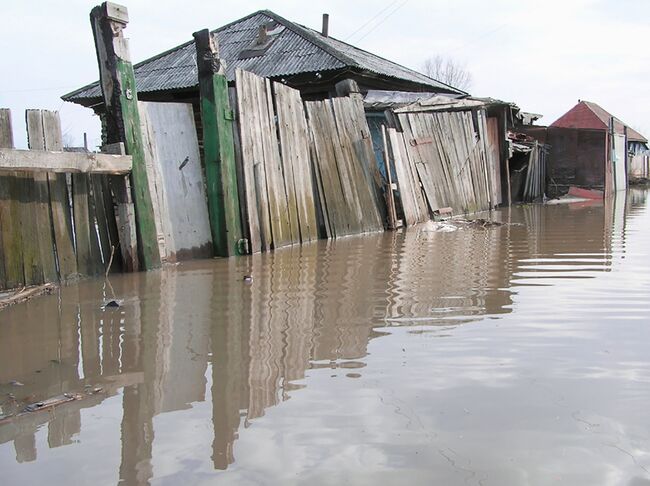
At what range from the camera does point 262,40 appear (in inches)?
590

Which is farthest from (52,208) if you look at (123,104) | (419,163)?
(419,163)

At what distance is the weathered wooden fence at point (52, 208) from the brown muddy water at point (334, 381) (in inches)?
14.2

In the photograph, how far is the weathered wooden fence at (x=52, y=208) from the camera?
16.3 ft

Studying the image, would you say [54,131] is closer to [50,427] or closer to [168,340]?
[168,340]

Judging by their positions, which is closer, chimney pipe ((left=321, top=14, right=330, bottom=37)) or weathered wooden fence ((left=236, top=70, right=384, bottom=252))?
weathered wooden fence ((left=236, top=70, right=384, bottom=252))

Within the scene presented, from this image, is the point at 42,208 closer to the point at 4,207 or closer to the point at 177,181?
the point at 4,207

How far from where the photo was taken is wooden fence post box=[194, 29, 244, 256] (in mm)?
6719

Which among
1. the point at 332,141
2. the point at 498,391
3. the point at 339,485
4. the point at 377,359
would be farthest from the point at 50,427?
the point at 332,141

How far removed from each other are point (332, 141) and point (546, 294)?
462 centimetres

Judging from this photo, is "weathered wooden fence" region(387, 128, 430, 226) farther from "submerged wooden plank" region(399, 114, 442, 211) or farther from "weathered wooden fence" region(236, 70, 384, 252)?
"weathered wooden fence" region(236, 70, 384, 252)

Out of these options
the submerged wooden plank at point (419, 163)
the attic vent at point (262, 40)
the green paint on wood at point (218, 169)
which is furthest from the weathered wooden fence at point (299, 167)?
the attic vent at point (262, 40)

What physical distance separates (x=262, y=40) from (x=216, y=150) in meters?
9.06

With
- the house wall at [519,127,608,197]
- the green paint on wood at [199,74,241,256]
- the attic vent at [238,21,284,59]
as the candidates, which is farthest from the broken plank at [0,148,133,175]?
the house wall at [519,127,608,197]

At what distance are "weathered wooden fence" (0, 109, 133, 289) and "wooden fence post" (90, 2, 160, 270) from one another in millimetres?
191
